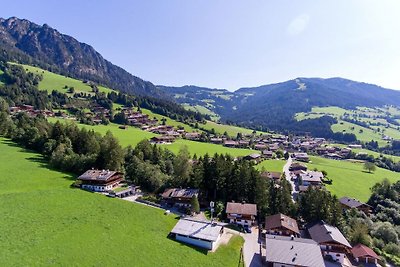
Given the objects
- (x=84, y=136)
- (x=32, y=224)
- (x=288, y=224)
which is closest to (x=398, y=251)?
(x=288, y=224)

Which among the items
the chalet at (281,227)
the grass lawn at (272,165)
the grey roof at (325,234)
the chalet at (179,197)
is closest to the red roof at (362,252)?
the grey roof at (325,234)

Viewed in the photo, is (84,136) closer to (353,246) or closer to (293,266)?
(293,266)

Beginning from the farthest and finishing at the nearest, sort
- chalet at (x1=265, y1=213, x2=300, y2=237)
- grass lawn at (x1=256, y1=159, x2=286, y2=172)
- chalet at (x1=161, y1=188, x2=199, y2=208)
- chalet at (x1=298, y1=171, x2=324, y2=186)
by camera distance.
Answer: grass lawn at (x1=256, y1=159, x2=286, y2=172) → chalet at (x1=298, y1=171, x2=324, y2=186) → chalet at (x1=161, y1=188, x2=199, y2=208) → chalet at (x1=265, y1=213, x2=300, y2=237)

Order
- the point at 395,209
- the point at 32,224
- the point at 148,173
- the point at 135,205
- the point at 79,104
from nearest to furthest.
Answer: the point at 32,224 < the point at 135,205 < the point at 148,173 < the point at 395,209 < the point at 79,104

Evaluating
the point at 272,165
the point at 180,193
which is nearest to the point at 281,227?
the point at 180,193

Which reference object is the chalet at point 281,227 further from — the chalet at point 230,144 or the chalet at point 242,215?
the chalet at point 230,144

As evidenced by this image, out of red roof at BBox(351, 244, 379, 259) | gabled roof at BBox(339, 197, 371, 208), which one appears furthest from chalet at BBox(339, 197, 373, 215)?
red roof at BBox(351, 244, 379, 259)

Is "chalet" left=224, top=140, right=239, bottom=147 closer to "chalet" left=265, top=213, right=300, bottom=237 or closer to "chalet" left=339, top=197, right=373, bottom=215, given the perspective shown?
"chalet" left=339, top=197, right=373, bottom=215
